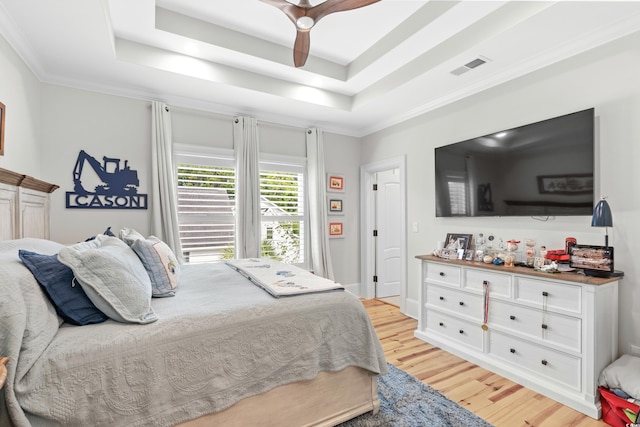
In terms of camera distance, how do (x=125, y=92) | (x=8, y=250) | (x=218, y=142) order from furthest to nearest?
1. (x=218, y=142)
2. (x=125, y=92)
3. (x=8, y=250)

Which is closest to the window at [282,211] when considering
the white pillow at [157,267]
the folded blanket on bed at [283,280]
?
the folded blanket on bed at [283,280]

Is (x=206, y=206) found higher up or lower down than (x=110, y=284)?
higher up

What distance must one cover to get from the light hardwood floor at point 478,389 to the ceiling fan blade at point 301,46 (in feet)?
8.77

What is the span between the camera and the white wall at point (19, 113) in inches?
86.9

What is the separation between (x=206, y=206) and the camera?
145 inches

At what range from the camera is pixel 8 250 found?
4.70 feet

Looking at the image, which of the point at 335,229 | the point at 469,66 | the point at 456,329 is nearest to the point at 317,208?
the point at 335,229

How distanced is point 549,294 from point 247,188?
318cm

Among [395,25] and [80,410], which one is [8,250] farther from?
[395,25]

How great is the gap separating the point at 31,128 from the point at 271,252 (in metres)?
2.71

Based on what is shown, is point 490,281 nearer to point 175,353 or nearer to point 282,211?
point 175,353

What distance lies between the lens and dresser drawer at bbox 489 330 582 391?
6.75 feet

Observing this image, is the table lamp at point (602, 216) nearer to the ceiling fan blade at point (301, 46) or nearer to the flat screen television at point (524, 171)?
the flat screen television at point (524, 171)

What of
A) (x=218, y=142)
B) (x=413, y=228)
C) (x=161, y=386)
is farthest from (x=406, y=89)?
(x=161, y=386)
